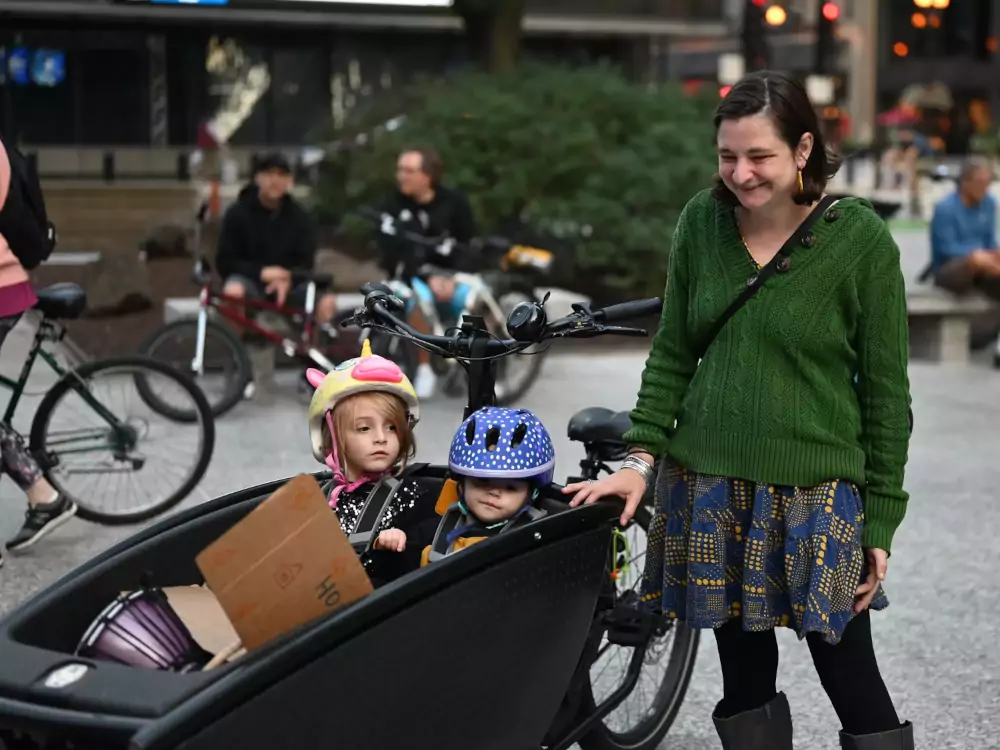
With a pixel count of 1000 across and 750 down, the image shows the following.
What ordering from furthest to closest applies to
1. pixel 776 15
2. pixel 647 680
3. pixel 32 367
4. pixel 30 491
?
pixel 776 15
pixel 32 367
pixel 30 491
pixel 647 680

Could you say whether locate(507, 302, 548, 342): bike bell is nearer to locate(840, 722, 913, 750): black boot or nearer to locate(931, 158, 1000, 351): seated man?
locate(840, 722, 913, 750): black boot

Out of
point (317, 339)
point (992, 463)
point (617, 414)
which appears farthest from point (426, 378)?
point (617, 414)

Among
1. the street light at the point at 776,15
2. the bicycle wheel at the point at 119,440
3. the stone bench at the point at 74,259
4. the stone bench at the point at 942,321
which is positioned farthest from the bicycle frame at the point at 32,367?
the street light at the point at 776,15

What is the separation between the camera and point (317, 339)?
9961mm

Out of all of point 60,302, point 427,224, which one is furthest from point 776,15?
point 60,302

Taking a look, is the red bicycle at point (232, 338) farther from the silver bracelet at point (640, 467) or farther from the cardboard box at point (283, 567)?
the cardboard box at point (283, 567)

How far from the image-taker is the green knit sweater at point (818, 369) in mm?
2961

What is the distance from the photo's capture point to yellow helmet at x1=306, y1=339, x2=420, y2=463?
3.46 metres

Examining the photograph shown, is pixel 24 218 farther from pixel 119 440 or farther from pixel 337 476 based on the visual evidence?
pixel 337 476

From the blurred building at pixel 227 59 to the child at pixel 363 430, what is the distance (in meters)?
32.3

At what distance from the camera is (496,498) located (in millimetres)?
3221

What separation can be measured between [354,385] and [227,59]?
3642cm

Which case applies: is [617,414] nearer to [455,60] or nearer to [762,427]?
[762,427]

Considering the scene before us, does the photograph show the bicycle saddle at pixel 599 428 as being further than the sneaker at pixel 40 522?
No
